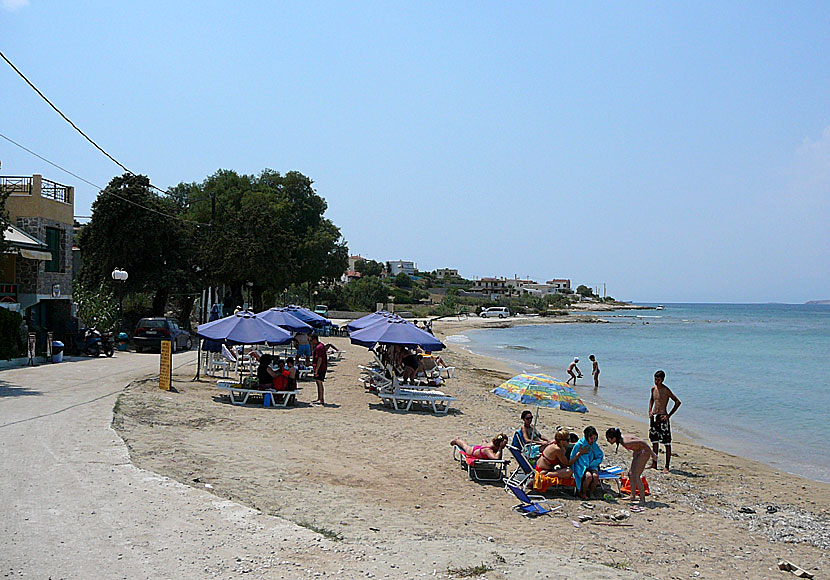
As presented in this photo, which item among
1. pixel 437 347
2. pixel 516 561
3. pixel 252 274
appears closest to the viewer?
pixel 516 561

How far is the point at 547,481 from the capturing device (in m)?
8.96

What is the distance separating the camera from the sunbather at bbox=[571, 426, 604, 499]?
29.4ft

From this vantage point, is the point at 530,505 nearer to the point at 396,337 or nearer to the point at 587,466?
the point at 587,466

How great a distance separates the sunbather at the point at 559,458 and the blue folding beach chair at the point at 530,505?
1.54 ft

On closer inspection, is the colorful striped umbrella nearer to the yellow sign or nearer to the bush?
the yellow sign

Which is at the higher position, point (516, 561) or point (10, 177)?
point (10, 177)

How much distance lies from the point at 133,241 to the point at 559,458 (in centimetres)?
2242

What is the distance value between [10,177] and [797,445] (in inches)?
924

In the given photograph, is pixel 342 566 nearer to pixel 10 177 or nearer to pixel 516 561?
pixel 516 561

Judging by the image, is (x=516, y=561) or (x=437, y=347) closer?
(x=516, y=561)

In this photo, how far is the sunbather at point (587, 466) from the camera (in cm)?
896

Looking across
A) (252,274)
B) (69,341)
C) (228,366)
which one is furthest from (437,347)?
(252,274)

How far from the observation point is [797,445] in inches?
628

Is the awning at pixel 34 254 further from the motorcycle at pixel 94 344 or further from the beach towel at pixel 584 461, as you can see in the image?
A: the beach towel at pixel 584 461
